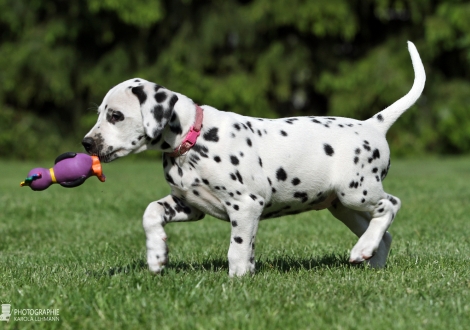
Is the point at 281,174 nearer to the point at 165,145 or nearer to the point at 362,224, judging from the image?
the point at 165,145

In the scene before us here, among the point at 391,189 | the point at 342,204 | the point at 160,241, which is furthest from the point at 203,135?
the point at 391,189

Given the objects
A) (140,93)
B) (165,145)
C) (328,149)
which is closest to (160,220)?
(165,145)

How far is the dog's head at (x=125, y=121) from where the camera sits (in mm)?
5074

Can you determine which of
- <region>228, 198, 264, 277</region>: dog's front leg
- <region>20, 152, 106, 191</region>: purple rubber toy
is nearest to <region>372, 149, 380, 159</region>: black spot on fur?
<region>228, 198, 264, 277</region>: dog's front leg

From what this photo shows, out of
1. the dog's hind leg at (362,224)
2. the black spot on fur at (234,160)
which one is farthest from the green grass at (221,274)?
the black spot on fur at (234,160)

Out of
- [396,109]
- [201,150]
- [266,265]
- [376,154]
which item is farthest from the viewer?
[396,109]

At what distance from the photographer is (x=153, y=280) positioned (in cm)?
473

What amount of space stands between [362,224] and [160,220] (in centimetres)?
172

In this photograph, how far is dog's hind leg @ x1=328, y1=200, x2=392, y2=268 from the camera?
5867 millimetres

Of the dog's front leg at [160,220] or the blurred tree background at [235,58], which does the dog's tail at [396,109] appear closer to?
the dog's front leg at [160,220]

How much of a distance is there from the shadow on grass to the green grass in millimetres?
16

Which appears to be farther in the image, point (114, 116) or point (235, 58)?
point (235, 58)

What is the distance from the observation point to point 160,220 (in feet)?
17.3

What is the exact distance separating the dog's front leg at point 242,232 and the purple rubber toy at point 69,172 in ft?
3.30
